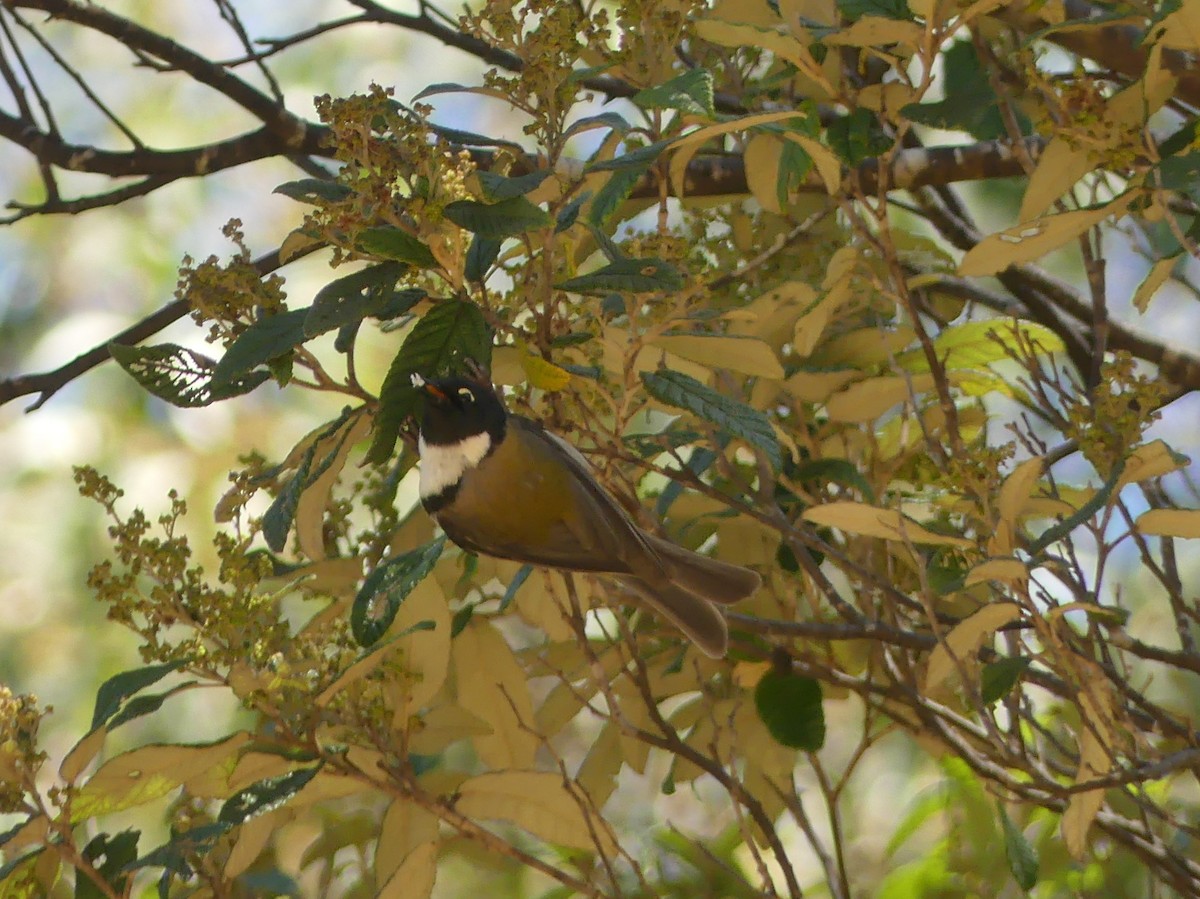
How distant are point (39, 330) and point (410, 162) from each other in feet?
14.1

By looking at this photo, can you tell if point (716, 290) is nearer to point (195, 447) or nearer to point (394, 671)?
point (394, 671)

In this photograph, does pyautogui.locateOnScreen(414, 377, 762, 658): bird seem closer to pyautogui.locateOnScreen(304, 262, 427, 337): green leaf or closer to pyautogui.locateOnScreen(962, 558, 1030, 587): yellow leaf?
pyautogui.locateOnScreen(304, 262, 427, 337): green leaf

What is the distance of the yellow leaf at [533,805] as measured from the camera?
1850 mm

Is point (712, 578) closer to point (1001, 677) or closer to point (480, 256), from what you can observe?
point (1001, 677)

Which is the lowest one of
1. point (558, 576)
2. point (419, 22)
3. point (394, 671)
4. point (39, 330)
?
point (394, 671)

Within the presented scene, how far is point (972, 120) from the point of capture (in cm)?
217

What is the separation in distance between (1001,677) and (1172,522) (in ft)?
1.15

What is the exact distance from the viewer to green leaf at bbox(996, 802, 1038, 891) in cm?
190

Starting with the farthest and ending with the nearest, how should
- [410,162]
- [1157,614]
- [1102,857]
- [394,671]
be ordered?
[1157,614] < [1102,857] < [394,671] < [410,162]

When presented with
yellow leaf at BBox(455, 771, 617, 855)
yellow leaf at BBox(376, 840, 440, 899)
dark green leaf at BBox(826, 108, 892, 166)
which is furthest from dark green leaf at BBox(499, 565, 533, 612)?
dark green leaf at BBox(826, 108, 892, 166)

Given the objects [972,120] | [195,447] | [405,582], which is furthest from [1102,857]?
[195,447]

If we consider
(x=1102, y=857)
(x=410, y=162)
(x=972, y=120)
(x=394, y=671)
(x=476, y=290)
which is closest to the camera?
(x=410, y=162)

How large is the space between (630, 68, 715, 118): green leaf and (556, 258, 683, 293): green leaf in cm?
17

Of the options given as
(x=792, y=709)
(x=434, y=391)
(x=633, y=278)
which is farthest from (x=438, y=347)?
(x=792, y=709)
